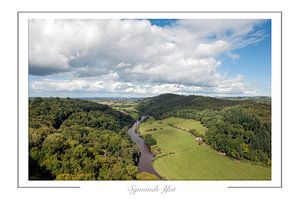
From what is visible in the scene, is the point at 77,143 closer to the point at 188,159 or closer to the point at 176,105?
the point at 188,159

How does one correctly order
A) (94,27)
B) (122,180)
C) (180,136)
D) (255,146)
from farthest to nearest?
1. (180,136)
2. (255,146)
3. (94,27)
4. (122,180)

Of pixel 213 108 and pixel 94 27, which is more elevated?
pixel 94 27
